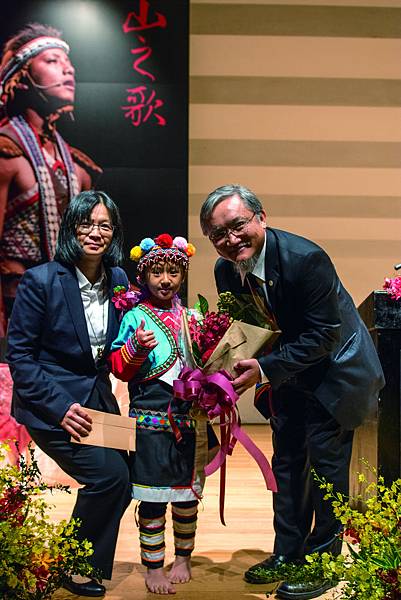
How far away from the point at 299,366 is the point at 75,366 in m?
0.79

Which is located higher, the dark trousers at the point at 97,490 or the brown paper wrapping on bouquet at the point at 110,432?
the brown paper wrapping on bouquet at the point at 110,432

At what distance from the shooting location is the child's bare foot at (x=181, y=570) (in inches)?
104

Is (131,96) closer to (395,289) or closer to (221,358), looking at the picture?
(395,289)

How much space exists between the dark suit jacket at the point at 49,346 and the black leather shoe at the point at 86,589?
21.5 inches

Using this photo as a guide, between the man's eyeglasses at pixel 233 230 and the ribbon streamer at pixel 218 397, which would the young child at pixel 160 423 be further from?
the man's eyeglasses at pixel 233 230

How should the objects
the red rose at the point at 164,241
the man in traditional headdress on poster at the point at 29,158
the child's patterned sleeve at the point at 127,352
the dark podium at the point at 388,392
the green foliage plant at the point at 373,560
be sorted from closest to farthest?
the green foliage plant at the point at 373,560, the child's patterned sleeve at the point at 127,352, the red rose at the point at 164,241, the dark podium at the point at 388,392, the man in traditional headdress on poster at the point at 29,158

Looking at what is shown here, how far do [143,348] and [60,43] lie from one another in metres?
4.57

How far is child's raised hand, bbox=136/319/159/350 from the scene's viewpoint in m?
2.42

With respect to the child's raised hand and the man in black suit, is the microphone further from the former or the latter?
the child's raised hand

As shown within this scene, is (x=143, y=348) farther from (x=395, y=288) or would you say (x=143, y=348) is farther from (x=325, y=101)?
(x=325, y=101)

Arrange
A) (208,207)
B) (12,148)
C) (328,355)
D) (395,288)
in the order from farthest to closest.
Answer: (12,148)
(395,288)
(328,355)
(208,207)

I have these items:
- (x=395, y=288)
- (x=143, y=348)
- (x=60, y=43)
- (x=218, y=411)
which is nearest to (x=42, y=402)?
(x=143, y=348)

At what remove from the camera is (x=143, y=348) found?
246cm

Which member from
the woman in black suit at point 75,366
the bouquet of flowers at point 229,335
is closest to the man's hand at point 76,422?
the woman in black suit at point 75,366
